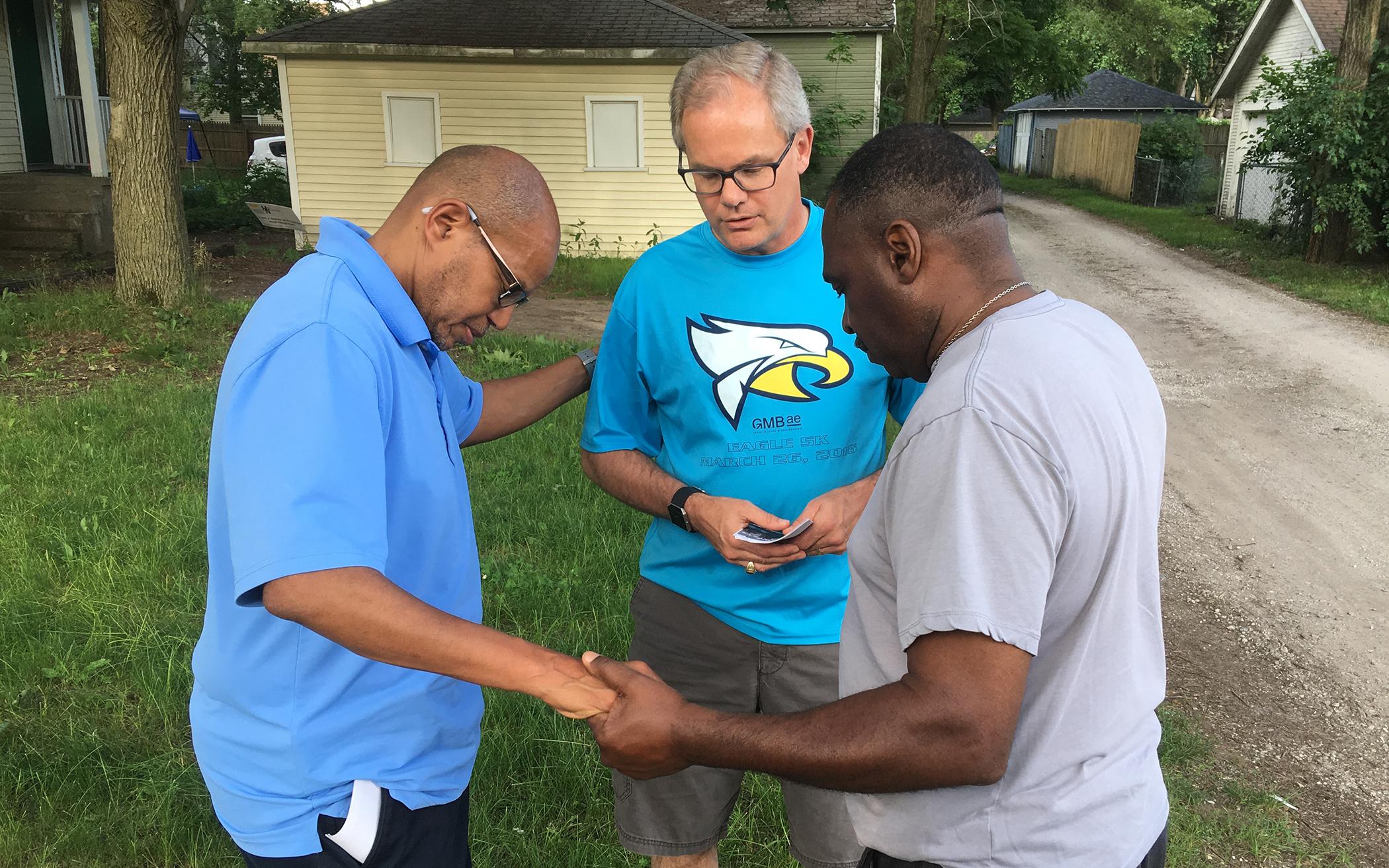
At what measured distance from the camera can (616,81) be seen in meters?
19.1

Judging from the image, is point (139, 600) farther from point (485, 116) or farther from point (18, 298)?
point (485, 116)

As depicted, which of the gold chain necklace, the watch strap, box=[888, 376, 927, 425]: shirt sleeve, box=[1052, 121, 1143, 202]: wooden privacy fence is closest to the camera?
the gold chain necklace

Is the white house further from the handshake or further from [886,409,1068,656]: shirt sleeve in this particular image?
[886,409,1068,656]: shirt sleeve

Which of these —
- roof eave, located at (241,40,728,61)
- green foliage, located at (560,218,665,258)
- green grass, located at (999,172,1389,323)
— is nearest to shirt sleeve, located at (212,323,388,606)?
green grass, located at (999,172,1389,323)

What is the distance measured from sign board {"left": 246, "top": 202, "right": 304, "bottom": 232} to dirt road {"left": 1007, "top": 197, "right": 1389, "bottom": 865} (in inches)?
546

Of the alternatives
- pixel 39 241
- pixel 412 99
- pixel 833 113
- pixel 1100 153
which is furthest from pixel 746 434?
pixel 1100 153

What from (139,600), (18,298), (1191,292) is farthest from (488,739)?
(1191,292)

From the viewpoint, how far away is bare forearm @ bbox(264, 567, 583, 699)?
1725 mm

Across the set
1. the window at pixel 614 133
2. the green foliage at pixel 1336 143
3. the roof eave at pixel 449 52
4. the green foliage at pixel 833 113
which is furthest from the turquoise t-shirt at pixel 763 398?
the green foliage at pixel 833 113

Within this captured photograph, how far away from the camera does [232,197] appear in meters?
22.5

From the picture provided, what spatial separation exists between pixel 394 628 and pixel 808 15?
2817cm

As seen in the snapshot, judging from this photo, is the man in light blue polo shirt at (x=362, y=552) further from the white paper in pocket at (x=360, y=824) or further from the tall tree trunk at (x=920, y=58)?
the tall tree trunk at (x=920, y=58)

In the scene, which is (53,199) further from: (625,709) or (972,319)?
(972,319)

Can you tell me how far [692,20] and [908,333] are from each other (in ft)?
64.2
